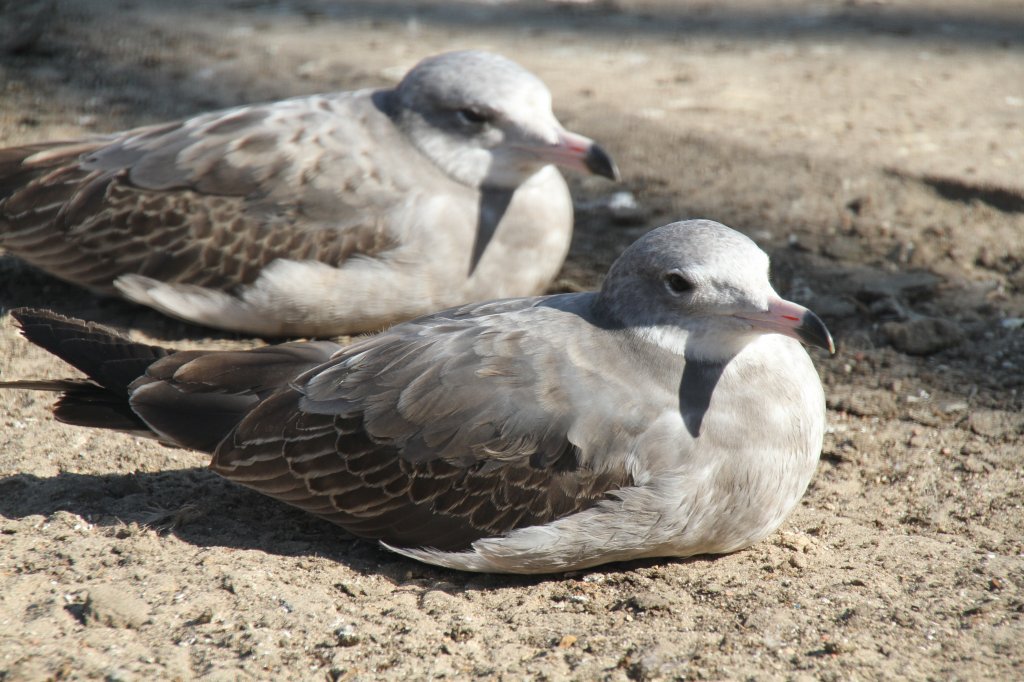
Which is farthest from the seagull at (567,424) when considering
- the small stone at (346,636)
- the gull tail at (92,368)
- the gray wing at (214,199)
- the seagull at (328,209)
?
the gray wing at (214,199)

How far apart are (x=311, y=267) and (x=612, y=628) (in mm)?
2602

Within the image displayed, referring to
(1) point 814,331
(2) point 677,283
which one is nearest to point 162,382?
(2) point 677,283

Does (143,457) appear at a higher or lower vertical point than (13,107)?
lower

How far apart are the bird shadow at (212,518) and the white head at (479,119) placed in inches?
82.3

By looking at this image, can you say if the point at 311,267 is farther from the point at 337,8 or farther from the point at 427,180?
the point at 337,8

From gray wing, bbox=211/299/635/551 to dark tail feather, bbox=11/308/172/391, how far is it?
48 cm

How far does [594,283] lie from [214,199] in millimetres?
1900

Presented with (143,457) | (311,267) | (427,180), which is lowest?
(143,457)

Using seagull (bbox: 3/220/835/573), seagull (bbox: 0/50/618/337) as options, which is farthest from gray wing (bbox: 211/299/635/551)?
seagull (bbox: 0/50/618/337)

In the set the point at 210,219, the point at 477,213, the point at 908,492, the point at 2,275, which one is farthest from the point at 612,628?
the point at 2,275

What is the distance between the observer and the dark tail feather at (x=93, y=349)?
4.20 m

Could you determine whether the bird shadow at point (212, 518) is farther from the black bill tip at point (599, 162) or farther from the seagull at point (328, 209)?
the black bill tip at point (599, 162)

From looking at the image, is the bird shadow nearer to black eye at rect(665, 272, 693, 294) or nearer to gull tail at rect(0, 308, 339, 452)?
gull tail at rect(0, 308, 339, 452)

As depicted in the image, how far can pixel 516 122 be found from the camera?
5574 millimetres
